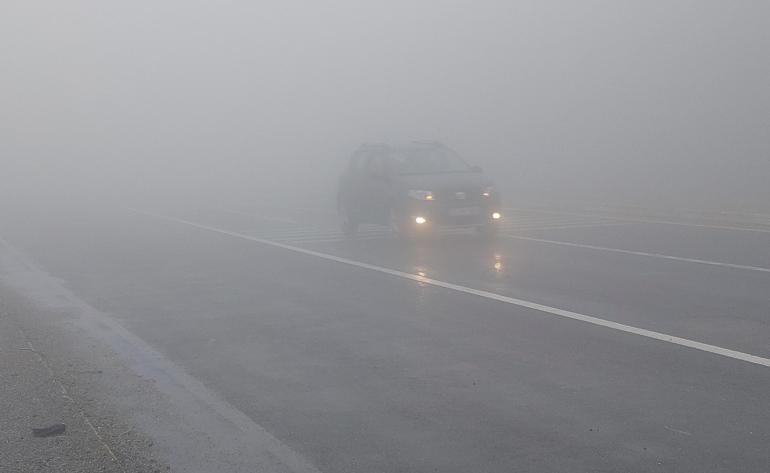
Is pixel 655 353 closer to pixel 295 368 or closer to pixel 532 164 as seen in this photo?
pixel 295 368

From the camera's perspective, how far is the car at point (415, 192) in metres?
17.5

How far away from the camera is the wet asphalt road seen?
588cm

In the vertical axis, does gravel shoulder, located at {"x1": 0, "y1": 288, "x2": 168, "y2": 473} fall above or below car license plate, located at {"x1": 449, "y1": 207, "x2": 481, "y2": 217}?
below

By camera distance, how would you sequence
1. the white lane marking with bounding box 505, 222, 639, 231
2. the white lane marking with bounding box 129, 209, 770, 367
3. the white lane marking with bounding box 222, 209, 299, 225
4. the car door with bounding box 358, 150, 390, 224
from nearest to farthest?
the white lane marking with bounding box 129, 209, 770, 367, the car door with bounding box 358, 150, 390, 224, the white lane marking with bounding box 505, 222, 639, 231, the white lane marking with bounding box 222, 209, 299, 225

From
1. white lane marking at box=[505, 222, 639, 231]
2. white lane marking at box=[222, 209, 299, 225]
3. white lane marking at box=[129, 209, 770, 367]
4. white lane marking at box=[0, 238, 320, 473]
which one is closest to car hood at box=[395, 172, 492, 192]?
white lane marking at box=[129, 209, 770, 367]

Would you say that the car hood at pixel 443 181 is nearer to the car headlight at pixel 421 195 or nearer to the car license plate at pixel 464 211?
the car headlight at pixel 421 195

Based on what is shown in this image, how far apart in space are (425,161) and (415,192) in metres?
1.47

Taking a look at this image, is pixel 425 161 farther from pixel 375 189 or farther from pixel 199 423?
pixel 199 423

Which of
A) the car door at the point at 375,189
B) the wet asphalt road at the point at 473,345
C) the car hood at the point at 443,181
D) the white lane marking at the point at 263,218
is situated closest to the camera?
the wet asphalt road at the point at 473,345

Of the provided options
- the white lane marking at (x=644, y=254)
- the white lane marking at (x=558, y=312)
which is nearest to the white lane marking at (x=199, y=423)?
the white lane marking at (x=558, y=312)

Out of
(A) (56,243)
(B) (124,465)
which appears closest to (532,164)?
(A) (56,243)

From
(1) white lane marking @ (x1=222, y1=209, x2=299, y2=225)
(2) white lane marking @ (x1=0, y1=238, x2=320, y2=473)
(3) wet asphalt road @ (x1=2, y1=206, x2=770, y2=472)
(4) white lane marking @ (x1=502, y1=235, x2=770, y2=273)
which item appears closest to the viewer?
(2) white lane marking @ (x1=0, y1=238, x2=320, y2=473)

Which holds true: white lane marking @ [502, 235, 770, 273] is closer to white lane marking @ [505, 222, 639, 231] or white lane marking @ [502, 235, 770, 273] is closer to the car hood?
the car hood

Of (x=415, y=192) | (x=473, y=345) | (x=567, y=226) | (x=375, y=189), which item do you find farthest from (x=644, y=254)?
(x=473, y=345)
